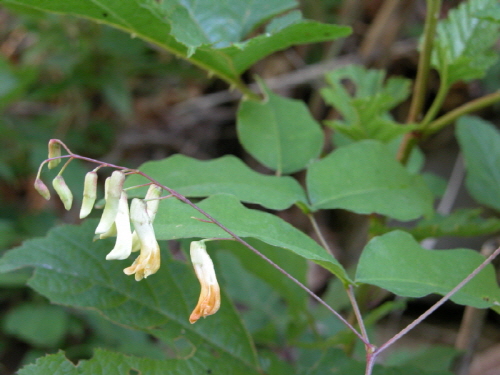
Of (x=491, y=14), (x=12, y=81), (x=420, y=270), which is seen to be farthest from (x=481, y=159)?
(x=12, y=81)

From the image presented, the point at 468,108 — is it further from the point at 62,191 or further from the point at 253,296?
the point at 253,296

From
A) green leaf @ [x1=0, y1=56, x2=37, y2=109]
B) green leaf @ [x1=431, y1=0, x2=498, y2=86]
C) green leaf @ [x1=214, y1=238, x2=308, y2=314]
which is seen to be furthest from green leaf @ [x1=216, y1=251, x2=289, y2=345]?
green leaf @ [x1=0, y1=56, x2=37, y2=109]

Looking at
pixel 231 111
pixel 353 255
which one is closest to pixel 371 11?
pixel 231 111

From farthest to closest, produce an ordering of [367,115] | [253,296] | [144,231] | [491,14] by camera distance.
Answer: [253,296]
[367,115]
[491,14]
[144,231]

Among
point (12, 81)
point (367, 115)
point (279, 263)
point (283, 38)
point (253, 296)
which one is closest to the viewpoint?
point (283, 38)

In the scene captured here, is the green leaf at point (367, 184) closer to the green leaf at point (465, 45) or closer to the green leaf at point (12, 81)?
the green leaf at point (465, 45)

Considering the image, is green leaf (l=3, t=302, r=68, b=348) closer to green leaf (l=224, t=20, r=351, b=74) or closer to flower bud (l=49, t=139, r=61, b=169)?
flower bud (l=49, t=139, r=61, b=169)

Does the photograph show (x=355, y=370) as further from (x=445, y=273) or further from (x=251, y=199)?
(x=251, y=199)
